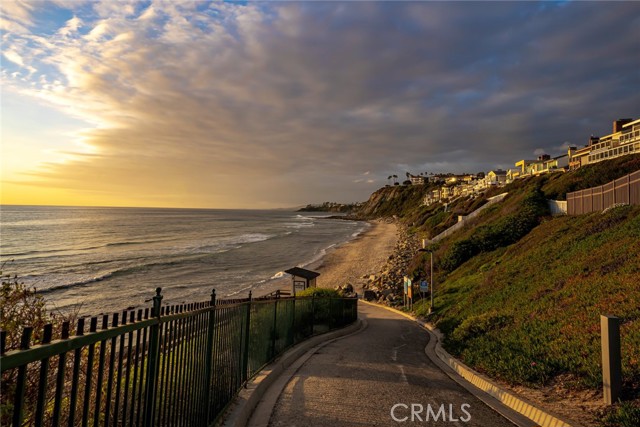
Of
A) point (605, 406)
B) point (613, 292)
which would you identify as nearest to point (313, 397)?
point (605, 406)

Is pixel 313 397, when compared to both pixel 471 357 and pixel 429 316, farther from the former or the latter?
pixel 429 316

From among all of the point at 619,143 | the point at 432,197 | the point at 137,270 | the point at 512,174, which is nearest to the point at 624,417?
the point at 137,270

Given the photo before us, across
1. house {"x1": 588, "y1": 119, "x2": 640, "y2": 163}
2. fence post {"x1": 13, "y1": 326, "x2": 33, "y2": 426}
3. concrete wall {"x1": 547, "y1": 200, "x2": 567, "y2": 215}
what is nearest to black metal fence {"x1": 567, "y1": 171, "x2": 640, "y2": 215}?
concrete wall {"x1": 547, "y1": 200, "x2": 567, "y2": 215}

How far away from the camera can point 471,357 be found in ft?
35.1

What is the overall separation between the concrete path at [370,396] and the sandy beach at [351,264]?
2789 centimetres

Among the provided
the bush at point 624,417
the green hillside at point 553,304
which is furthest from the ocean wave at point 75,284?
the bush at point 624,417

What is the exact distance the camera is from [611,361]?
6707mm

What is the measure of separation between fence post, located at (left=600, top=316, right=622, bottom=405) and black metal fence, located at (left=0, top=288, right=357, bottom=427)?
6.20m

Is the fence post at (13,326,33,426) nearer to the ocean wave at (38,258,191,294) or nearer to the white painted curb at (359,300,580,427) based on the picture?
the white painted curb at (359,300,580,427)

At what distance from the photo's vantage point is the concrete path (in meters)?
6.36

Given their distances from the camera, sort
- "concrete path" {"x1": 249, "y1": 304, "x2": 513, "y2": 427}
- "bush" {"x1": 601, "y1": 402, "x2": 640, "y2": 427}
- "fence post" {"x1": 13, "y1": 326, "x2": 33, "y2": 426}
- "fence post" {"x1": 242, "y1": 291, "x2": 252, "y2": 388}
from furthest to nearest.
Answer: "fence post" {"x1": 242, "y1": 291, "x2": 252, "y2": 388} → "concrete path" {"x1": 249, "y1": 304, "x2": 513, "y2": 427} → "bush" {"x1": 601, "y1": 402, "x2": 640, "y2": 427} → "fence post" {"x1": 13, "y1": 326, "x2": 33, "y2": 426}

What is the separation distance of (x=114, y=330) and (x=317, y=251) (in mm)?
67924

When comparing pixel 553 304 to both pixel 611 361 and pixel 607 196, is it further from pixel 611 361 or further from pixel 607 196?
pixel 607 196

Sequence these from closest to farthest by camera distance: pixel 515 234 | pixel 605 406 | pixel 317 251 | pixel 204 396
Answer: pixel 204 396 → pixel 605 406 → pixel 515 234 → pixel 317 251
